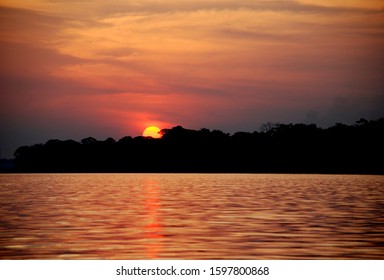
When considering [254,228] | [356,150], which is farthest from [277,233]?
[356,150]

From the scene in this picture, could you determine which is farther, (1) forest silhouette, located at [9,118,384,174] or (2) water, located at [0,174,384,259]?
(1) forest silhouette, located at [9,118,384,174]

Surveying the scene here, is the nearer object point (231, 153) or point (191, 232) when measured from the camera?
point (191, 232)

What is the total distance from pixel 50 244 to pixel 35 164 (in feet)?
405

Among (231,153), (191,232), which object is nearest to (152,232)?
(191,232)

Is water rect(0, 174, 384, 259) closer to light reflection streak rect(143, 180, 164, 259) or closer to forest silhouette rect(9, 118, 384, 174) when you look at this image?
light reflection streak rect(143, 180, 164, 259)

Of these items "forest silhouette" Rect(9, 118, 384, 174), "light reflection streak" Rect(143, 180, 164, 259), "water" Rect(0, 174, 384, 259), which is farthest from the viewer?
"forest silhouette" Rect(9, 118, 384, 174)

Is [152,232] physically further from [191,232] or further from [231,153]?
[231,153]

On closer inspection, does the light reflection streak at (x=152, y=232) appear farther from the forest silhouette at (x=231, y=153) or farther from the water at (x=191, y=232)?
the forest silhouette at (x=231, y=153)

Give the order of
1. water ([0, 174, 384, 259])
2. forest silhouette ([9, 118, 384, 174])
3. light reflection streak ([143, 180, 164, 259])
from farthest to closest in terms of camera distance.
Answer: forest silhouette ([9, 118, 384, 174])
light reflection streak ([143, 180, 164, 259])
water ([0, 174, 384, 259])

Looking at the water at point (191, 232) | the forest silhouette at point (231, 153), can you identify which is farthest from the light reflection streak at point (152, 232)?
the forest silhouette at point (231, 153)

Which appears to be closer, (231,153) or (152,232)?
(152,232)

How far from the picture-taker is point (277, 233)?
25.6m

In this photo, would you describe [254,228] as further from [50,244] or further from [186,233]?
[50,244]

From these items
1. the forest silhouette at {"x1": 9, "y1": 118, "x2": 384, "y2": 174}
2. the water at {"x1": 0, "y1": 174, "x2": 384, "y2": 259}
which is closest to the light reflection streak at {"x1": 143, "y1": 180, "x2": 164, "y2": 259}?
the water at {"x1": 0, "y1": 174, "x2": 384, "y2": 259}
